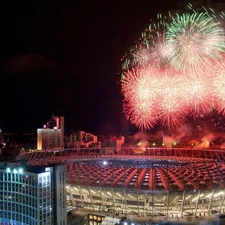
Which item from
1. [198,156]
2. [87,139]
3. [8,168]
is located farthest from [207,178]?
[87,139]

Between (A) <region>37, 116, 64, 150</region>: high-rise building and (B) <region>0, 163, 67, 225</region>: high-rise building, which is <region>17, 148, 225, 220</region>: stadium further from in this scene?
(A) <region>37, 116, 64, 150</region>: high-rise building

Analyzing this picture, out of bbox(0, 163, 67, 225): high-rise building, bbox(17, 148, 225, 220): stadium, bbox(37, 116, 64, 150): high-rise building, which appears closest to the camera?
bbox(0, 163, 67, 225): high-rise building

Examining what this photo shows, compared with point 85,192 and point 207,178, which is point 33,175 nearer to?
point 85,192

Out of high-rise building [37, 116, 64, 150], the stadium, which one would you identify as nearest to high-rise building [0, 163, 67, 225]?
the stadium

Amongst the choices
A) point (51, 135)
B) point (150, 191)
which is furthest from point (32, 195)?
point (51, 135)

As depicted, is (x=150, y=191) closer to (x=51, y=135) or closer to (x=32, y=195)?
(x=32, y=195)

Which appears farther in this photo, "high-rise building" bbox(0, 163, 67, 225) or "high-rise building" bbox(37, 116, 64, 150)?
"high-rise building" bbox(37, 116, 64, 150)
